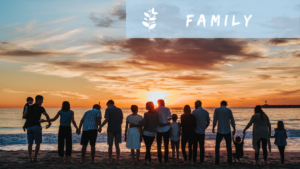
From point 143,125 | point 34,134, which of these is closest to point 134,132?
point 143,125

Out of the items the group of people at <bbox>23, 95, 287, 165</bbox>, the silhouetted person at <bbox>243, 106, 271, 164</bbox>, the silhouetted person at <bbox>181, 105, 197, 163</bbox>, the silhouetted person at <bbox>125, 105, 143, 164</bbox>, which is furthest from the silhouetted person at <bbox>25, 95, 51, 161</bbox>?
the silhouetted person at <bbox>243, 106, 271, 164</bbox>

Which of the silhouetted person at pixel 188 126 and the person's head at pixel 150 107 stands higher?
the person's head at pixel 150 107

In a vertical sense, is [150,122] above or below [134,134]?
above

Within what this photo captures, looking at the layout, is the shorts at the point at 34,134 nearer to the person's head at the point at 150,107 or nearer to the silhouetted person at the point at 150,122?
the silhouetted person at the point at 150,122

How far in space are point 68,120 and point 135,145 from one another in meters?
2.28

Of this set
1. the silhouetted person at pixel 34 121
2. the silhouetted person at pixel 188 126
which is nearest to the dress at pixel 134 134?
the silhouetted person at pixel 188 126

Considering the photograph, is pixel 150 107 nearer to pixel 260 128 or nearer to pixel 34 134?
pixel 260 128

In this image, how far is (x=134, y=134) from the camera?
7727 mm

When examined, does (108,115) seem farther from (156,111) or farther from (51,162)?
(51,162)

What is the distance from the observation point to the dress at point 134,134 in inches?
302

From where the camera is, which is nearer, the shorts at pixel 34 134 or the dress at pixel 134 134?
the dress at pixel 134 134

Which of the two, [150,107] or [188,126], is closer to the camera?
[150,107]

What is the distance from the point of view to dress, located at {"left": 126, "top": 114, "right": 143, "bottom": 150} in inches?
302

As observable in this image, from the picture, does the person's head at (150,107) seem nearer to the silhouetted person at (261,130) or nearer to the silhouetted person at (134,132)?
the silhouetted person at (134,132)
